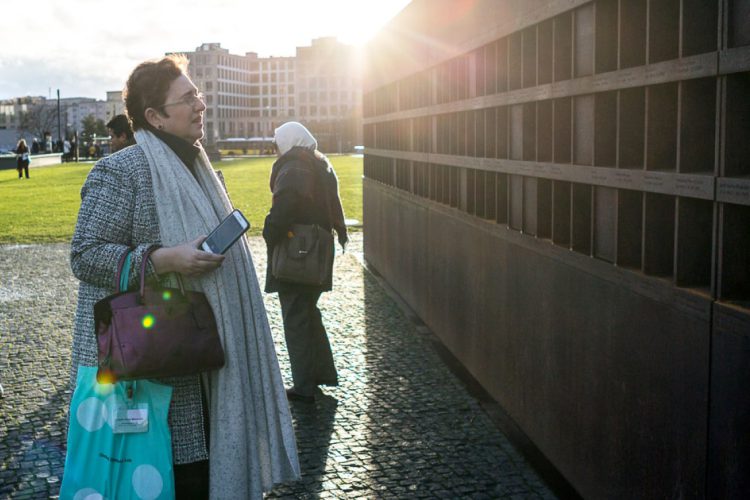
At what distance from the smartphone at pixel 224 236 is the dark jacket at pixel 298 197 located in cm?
302

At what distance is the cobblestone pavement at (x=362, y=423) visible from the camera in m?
4.99

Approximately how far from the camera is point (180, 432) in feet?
11.1

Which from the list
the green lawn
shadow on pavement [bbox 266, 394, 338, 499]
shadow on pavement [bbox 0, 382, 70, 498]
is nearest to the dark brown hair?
shadow on pavement [bbox 266, 394, 338, 499]

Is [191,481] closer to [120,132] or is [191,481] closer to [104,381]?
[104,381]

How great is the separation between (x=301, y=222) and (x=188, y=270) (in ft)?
10.8

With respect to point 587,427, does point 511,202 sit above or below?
above

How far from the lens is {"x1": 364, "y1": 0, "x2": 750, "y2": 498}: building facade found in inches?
131

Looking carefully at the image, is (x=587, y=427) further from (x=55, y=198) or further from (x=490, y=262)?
(x=55, y=198)

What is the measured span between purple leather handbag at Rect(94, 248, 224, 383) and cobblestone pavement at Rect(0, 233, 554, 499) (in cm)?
174

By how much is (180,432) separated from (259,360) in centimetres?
39

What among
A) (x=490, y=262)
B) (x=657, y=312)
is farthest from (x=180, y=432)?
(x=490, y=262)

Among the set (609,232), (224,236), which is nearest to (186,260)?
(224,236)

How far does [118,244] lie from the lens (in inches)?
134

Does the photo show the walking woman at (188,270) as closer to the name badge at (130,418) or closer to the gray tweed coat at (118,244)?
the gray tweed coat at (118,244)
